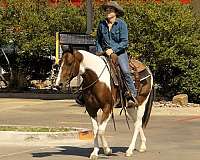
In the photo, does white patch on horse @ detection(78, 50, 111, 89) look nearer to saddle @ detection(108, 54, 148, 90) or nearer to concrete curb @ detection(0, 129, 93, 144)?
saddle @ detection(108, 54, 148, 90)

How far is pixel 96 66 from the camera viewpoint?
36.3 ft

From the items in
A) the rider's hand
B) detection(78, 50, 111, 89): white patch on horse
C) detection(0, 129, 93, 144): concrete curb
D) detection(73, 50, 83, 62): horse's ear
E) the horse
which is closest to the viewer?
the horse

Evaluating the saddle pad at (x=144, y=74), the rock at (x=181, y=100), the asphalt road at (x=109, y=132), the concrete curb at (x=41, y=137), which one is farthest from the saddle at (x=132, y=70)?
the rock at (x=181, y=100)

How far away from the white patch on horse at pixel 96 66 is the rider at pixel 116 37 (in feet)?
0.89

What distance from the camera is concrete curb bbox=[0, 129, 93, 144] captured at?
46.0 ft

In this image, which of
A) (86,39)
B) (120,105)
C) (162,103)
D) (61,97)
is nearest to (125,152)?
(120,105)

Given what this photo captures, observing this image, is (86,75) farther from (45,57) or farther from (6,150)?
(45,57)

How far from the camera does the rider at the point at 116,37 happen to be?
1134 cm

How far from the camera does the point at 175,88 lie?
2662 cm

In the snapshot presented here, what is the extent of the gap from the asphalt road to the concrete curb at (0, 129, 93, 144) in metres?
0.26

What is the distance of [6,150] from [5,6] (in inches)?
830

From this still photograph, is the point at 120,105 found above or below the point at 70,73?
below

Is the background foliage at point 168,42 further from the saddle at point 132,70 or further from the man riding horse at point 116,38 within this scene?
the man riding horse at point 116,38

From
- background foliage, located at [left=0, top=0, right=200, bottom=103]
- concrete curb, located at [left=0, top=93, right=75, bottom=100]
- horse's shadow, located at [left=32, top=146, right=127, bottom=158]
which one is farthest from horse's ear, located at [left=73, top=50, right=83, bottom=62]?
concrete curb, located at [left=0, top=93, right=75, bottom=100]
